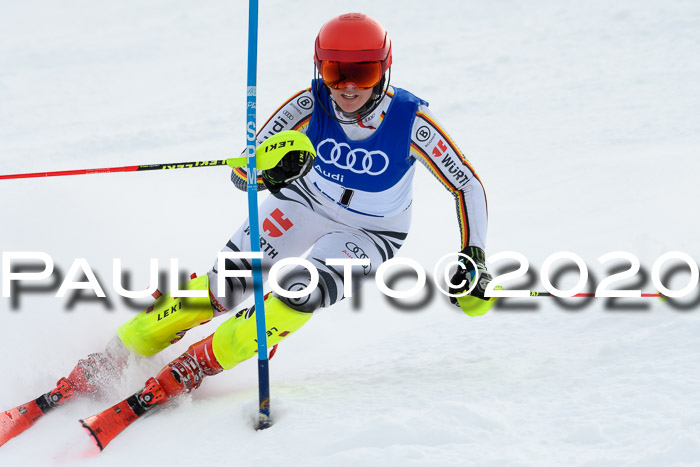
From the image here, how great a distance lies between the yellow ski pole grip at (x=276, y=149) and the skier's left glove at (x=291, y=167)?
0.18 feet

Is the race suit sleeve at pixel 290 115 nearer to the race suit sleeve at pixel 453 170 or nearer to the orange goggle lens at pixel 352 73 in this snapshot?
the orange goggle lens at pixel 352 73

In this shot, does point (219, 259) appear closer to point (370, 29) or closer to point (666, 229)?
point (370, 29)

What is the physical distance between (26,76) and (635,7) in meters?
9.02

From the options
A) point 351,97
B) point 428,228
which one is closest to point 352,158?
point 351,97

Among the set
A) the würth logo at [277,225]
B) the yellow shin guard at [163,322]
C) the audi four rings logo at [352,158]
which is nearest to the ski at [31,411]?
the yellow shin guard at [163,322]

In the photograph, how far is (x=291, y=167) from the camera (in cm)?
298

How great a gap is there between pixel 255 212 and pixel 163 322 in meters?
0.78

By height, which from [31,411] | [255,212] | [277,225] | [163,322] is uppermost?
[255,212]

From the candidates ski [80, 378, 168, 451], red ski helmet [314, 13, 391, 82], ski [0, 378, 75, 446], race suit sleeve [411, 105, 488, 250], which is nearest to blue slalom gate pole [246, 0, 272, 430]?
red ski helmet [314, 13, 391, 82]

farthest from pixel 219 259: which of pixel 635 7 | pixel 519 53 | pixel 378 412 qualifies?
pixel 635 7

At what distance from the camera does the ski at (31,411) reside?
3105 millimetres

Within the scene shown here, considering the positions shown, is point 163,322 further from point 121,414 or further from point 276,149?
point 276,149

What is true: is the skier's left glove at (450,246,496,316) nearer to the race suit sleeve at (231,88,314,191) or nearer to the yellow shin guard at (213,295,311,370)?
the yellow shin guard at (213,295,311,370)

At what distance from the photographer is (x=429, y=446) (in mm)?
2584
